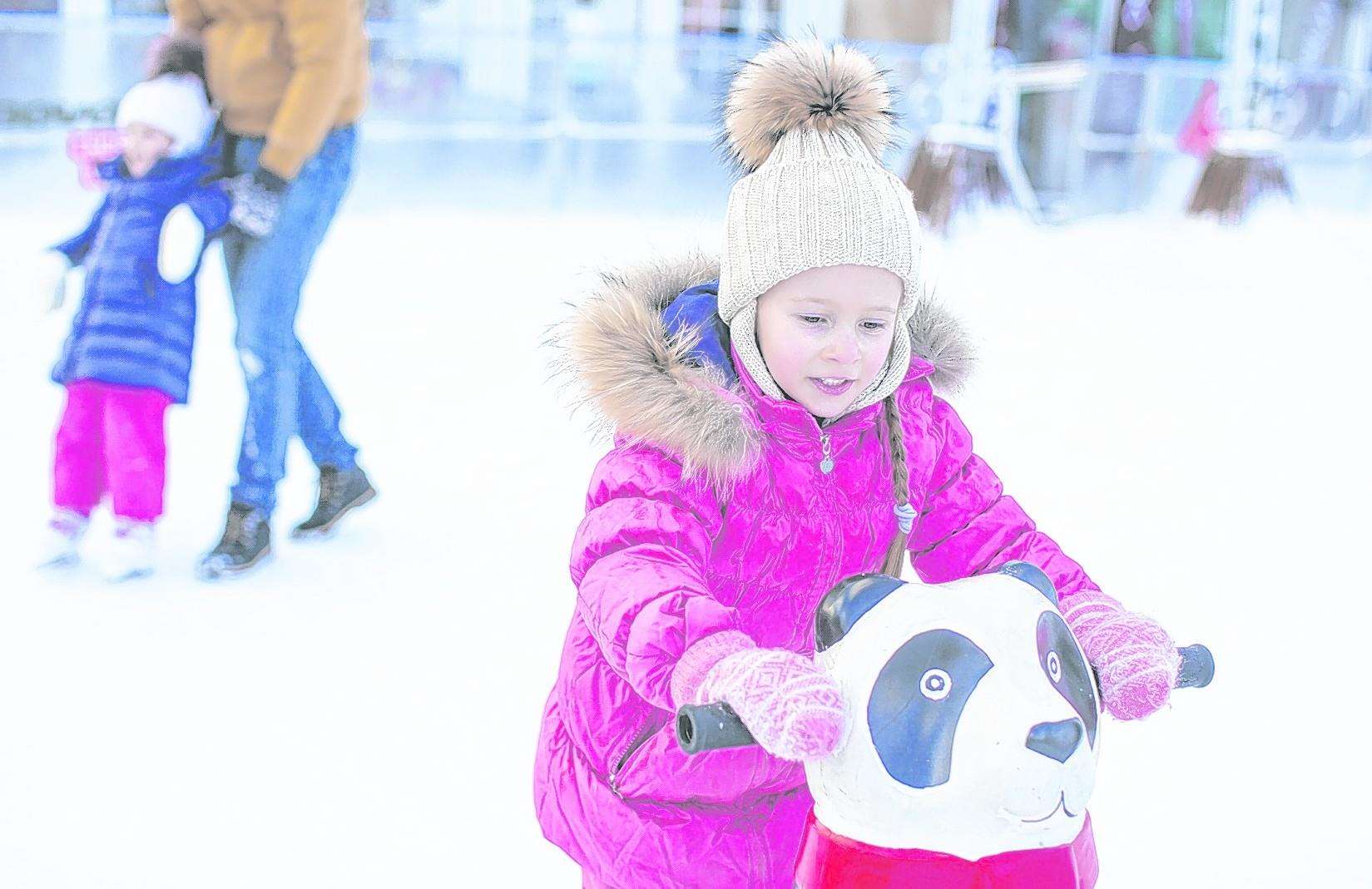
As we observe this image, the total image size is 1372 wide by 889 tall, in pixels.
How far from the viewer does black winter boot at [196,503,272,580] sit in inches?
114

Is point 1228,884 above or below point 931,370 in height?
below

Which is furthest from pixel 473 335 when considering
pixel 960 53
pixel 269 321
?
pixel 960 53

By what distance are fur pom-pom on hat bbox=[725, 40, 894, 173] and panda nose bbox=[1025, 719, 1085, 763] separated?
0.62m

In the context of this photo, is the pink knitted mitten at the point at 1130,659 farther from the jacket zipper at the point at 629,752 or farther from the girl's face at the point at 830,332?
the jacket zipper at the point at 629,752

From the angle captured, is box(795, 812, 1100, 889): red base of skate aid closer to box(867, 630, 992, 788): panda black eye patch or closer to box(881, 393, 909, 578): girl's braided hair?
box(867, 630, 992, 788): panda black eye patch

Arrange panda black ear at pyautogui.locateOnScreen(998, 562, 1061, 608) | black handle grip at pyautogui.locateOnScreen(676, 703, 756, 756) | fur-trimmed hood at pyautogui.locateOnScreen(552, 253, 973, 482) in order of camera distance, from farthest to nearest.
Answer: fur-trimmed hood at pyautogui.locateOnScreen(552, 253, 973, 482) → panda black ear at pyautogui.locateOnScreen(998, 562, 1061, 608) → black handle grip at pyautogui.locateOnScreen(676, 703, 756, 756)

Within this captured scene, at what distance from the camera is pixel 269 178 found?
2832 millimetres

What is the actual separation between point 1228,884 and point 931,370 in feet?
3.09

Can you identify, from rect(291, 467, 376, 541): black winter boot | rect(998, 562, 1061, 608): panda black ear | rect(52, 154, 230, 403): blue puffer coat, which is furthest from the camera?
rect(291, 467, 376, 541): black winter boot

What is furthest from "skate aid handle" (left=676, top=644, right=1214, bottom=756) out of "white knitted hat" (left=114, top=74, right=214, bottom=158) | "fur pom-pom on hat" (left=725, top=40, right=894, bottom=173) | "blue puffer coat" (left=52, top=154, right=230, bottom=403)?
"white knitted hat" (left=114, top=74, right=214, bottom=158)

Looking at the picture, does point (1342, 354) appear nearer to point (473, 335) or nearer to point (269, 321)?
point (473, 335)

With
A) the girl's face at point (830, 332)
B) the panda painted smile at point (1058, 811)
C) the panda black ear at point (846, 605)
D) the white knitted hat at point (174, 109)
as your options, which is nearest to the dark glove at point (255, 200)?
the white knitted hat at point (174, 109)

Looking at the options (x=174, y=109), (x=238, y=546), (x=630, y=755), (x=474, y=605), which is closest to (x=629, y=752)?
(x=630, y=755)

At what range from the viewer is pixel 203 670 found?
98.1 inches
